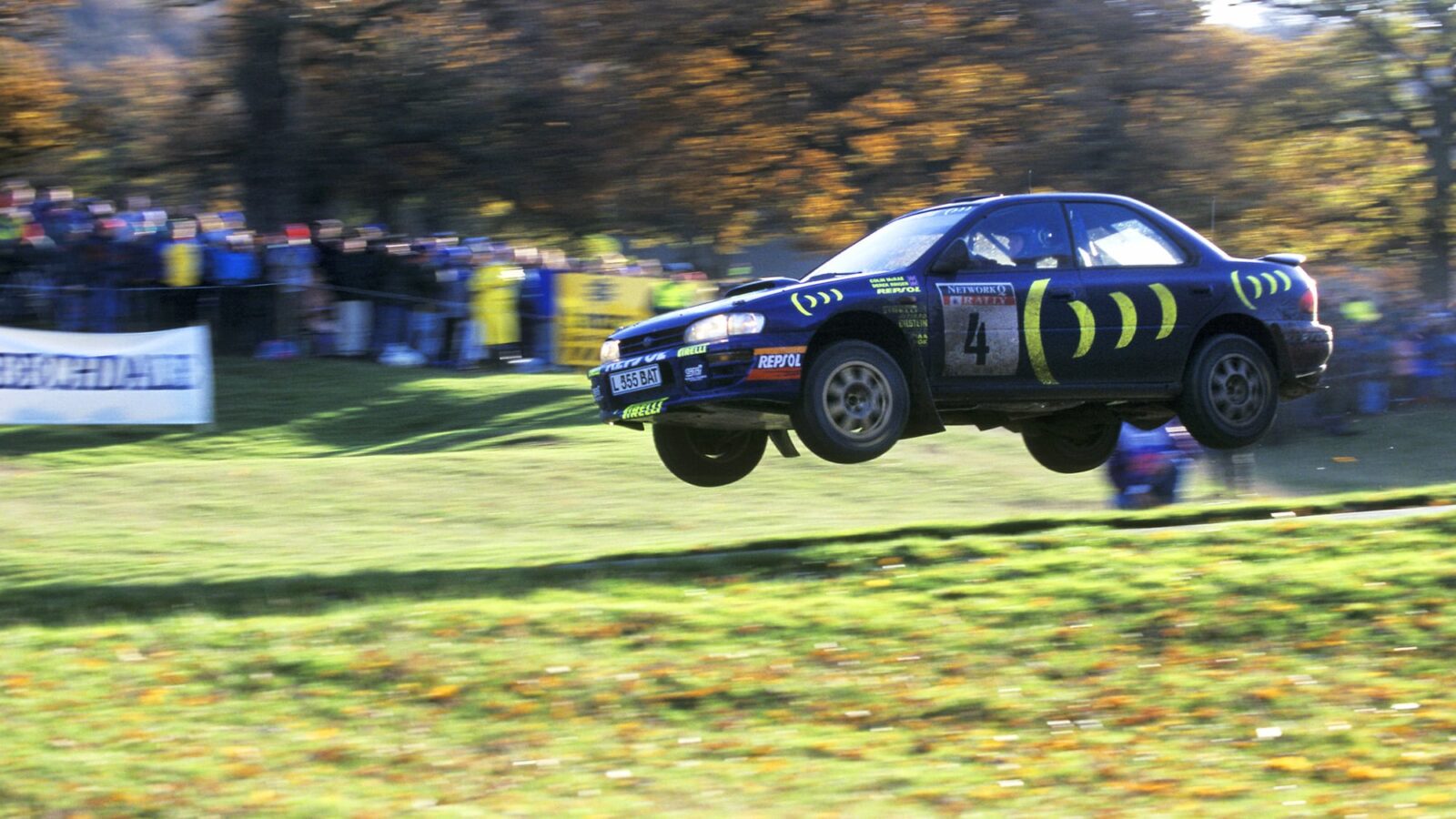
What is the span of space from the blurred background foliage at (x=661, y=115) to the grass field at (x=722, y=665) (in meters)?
11.9

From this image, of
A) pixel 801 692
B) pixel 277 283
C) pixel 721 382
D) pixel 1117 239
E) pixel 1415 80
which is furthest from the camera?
pixel 1415 80

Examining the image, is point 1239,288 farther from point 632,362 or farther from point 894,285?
point 632,362

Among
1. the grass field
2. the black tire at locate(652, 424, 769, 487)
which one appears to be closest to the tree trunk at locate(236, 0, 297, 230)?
the grass field

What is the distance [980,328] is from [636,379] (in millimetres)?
2025

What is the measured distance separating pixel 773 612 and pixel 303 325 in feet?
46.0

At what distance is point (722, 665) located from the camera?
29.8 ft

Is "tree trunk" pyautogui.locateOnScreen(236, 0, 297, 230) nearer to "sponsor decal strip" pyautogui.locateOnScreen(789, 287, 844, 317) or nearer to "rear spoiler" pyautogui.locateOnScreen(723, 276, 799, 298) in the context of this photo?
"rear spoiler" pyautogui.locateOnScreen(723, 276, 799, 298)

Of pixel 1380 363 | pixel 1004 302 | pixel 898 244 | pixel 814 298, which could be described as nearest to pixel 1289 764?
pixel 1004 302

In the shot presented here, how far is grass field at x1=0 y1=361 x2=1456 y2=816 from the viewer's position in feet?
24.4

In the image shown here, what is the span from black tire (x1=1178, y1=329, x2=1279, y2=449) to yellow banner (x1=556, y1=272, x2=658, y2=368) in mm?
13149

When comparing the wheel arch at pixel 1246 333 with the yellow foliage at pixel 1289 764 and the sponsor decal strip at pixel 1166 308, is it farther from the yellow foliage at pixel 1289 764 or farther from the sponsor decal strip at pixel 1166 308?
the yellow foliage at pixel 1289 764

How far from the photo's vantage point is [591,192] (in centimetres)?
2619

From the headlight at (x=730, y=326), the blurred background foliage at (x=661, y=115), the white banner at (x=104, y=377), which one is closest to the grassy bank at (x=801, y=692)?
the headlight at (x=730, y=326)

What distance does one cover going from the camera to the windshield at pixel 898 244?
9594 millimetres
